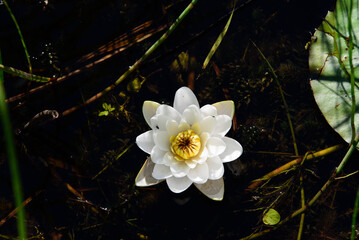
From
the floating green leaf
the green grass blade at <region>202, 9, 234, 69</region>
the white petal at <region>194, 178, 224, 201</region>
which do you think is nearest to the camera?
the white petal at <region>194, 178, 224, 201</region>

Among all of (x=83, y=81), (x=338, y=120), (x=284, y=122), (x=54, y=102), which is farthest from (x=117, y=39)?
(x=338, y=120)

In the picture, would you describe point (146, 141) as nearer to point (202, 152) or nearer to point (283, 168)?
point (202, 152)

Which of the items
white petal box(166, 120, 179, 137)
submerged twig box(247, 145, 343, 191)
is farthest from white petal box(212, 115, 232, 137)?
submerged twig box(247, 145, 343, 191)

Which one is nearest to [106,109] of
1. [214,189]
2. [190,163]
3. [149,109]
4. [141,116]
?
[141,116]

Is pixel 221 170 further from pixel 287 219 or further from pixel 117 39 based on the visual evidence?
pixel 117 39

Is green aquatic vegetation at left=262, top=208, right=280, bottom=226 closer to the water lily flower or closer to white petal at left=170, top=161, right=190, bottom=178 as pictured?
the water lily flower

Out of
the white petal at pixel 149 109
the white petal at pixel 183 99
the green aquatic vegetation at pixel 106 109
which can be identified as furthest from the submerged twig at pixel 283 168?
the green aquatic vegetation at pixel 106 109

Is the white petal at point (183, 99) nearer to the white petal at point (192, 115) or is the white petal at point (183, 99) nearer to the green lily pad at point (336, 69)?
the white petal at point (192, 115)
